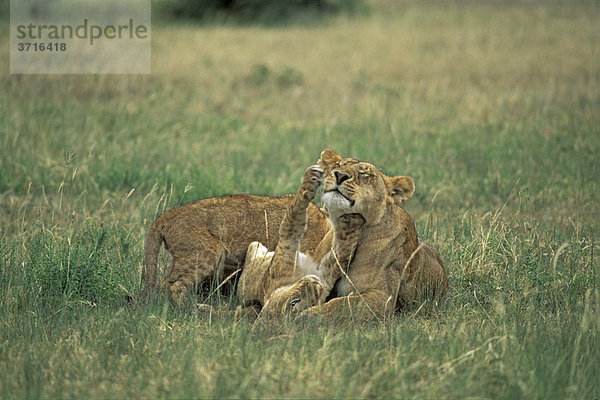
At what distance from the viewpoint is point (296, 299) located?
202 inches

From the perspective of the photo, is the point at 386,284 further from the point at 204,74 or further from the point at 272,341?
the point at 204,74

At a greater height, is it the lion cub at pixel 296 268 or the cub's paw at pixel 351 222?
the cub's paw at pixel 351 222

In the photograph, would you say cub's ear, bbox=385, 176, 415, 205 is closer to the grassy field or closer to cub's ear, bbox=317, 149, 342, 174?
cub's ear, bbox=317, 149, 342, 174

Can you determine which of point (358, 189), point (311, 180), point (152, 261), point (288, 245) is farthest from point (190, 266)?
point (358, 189)

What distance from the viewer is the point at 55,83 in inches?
519

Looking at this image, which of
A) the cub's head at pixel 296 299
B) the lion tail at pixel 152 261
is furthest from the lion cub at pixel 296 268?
the lion tail at pixel 152 261

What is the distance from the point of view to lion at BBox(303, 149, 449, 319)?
16.5 feet

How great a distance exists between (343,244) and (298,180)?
4.19 meters

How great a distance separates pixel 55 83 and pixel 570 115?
317 inches

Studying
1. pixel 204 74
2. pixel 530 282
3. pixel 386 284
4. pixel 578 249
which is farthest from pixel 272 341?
pixel 204 74

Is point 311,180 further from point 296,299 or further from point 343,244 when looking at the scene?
point 296,299

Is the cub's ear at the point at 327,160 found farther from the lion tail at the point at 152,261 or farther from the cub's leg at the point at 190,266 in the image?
the lion tail at the point at 152,261

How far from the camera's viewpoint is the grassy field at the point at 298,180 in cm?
434

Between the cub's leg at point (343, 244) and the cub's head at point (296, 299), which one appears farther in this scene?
the cub's leg at point (343, 244)
